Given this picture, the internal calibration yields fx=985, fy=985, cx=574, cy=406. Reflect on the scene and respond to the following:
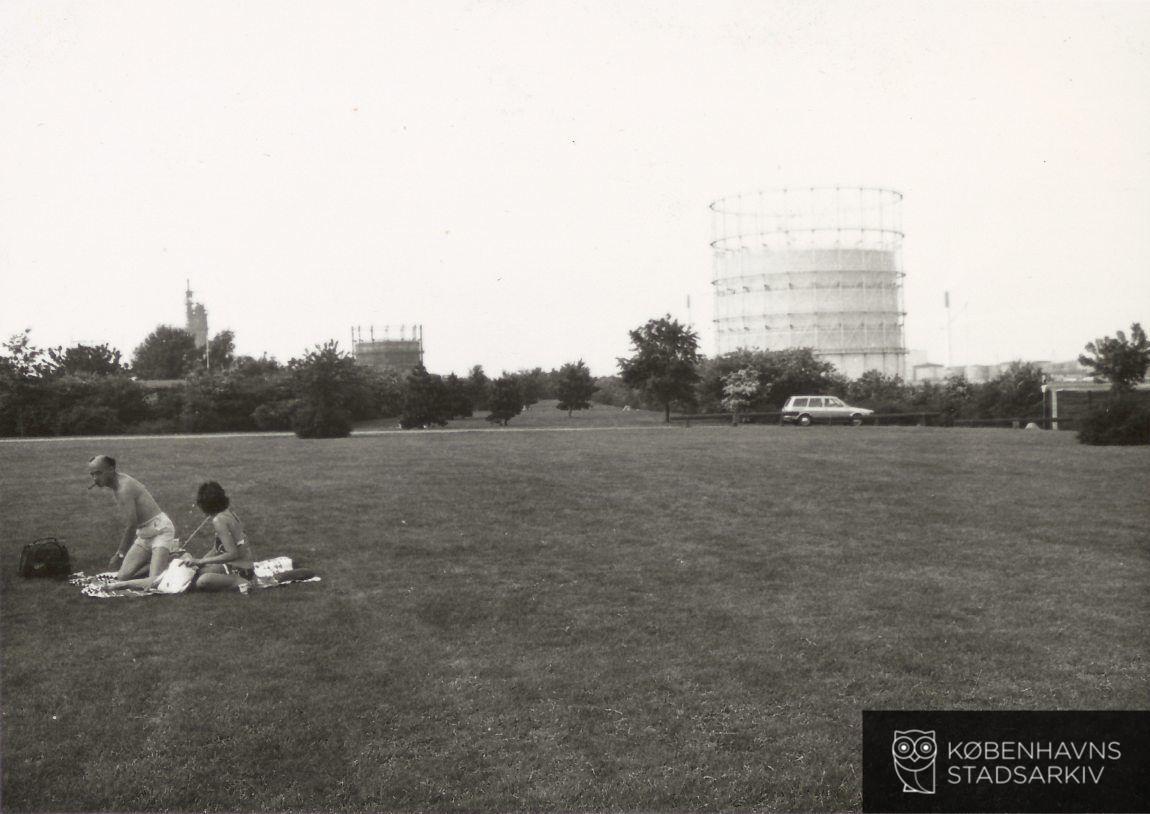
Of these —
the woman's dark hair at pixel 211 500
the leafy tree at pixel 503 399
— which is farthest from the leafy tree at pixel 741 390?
the woman's dark hair at pixel 211 500

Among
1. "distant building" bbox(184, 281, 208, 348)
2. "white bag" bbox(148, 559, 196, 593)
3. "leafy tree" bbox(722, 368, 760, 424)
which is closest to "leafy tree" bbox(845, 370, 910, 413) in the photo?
"leafy tree" bbox(722, 368, 760, 424)

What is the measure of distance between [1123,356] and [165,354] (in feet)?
251

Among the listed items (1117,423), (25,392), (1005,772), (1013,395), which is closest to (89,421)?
(25,392)

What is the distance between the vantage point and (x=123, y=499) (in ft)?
34.6

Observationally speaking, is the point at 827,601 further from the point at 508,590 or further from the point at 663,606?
the point at 508,590

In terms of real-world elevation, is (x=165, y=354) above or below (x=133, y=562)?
above

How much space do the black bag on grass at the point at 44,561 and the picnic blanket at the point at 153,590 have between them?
0.16 m

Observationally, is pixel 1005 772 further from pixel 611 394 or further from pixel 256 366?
pixel 611 394

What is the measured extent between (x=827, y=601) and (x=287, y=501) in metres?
8.74

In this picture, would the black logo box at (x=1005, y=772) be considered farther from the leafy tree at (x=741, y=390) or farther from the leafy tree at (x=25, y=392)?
the leafy tree at (x=741, y=390)

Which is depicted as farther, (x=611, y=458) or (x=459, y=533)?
(x=611, y=458)

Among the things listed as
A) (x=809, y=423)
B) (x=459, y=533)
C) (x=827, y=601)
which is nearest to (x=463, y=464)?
(x=459, y=533)

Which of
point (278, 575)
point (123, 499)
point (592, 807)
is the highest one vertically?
point (123, 499)

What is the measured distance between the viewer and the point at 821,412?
41531 millimetres
